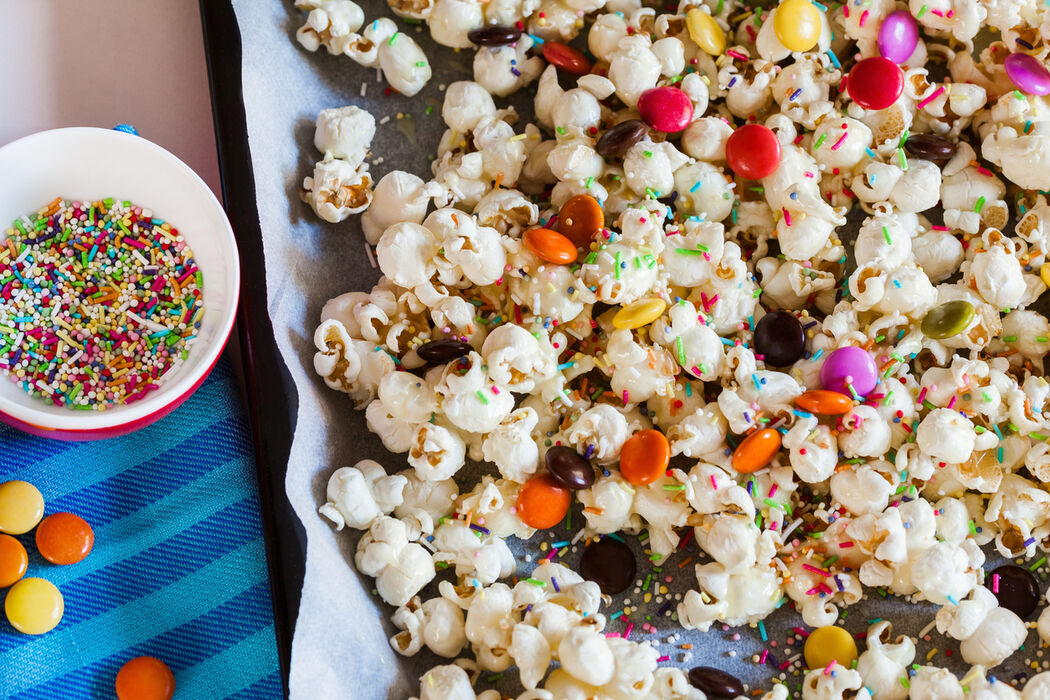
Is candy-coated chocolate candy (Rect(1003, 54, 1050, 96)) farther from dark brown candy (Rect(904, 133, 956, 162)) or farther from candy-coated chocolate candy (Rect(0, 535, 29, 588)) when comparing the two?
candy-coated chocolate candy (Rect(0, 535, 29, 588))

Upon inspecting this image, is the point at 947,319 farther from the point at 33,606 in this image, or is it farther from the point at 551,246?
the point at 33,606

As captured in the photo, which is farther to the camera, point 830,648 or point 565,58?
point 565,58

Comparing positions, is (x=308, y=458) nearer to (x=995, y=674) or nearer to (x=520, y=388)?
(x=520, y=388)

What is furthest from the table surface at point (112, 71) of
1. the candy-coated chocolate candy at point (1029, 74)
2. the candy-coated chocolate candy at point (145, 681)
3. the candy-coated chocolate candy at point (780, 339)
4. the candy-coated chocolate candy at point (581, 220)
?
the candy-coated chocolate candy at point (1029, 74)

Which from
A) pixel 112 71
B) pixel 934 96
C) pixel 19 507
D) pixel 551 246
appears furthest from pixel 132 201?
pixel 934 96

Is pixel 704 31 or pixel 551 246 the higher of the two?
pixel 704 31

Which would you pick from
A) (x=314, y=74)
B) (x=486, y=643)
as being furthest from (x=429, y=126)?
(x=486, y=643)

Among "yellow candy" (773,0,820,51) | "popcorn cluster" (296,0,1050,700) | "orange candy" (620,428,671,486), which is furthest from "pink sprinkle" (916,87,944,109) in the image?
"orange candy" (620,428,671,486)

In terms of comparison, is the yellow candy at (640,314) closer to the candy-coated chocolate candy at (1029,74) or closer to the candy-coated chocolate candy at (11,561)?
the candy-coated chocolate candy at (1029,74)
